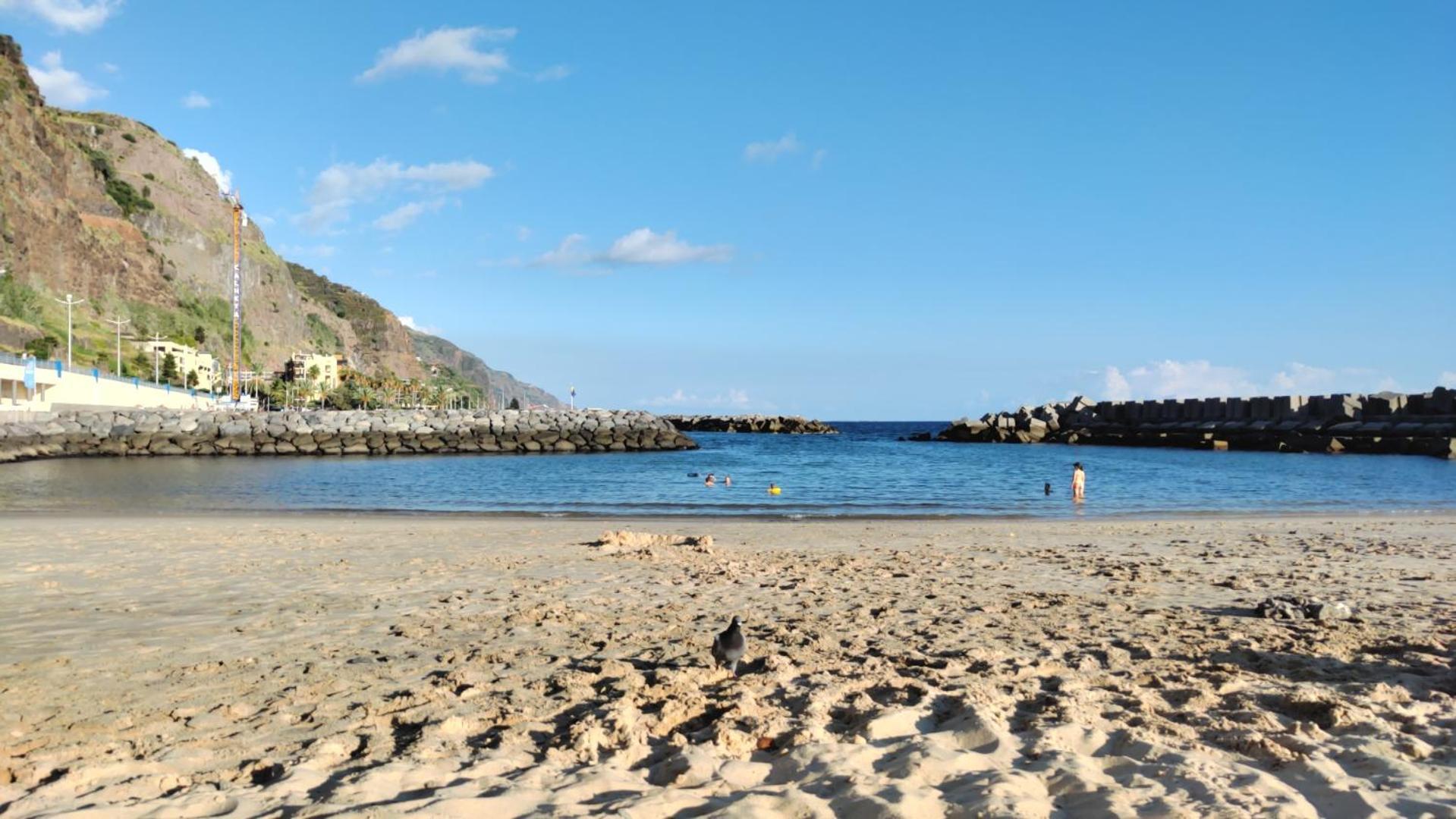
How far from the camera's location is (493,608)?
28.4 feet

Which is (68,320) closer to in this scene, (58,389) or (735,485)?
(58,389)

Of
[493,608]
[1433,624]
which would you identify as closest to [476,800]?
[493,608]

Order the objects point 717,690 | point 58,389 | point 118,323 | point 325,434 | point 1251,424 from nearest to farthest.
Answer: point 717,690 → point 325,434 → point 58,389 → point 1251,424 → point 118,323

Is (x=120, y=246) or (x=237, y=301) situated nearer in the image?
(x=237, y=301)

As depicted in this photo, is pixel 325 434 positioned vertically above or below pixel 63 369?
below

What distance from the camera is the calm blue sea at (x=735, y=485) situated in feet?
77.3

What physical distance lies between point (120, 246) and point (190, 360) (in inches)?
563

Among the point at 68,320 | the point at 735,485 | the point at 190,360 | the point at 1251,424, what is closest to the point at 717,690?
the point at 735,485

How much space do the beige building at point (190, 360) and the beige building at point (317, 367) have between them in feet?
44.0

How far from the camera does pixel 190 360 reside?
104m

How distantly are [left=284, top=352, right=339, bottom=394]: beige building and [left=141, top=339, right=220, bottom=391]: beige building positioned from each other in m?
13.4

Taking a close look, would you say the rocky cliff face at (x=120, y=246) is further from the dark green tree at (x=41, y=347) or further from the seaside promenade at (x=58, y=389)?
the seaside promenade at (x=58, y=389)

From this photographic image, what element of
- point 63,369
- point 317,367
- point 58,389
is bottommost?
point 58,389

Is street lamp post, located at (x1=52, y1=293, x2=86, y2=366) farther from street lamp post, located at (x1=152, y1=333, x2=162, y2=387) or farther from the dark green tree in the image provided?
street lamp post, located at (x1=152, y1=333, x2=162, y2=387)
